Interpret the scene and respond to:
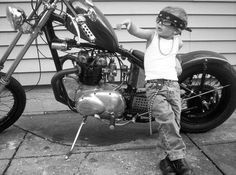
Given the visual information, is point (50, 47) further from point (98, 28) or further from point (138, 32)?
point (138, 32)

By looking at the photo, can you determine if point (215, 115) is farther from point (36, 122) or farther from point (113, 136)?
point (36, 122)

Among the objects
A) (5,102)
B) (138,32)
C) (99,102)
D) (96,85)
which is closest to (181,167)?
(99,102)

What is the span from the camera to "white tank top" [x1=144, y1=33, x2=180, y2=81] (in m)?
2.60

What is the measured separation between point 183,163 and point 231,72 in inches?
43.1

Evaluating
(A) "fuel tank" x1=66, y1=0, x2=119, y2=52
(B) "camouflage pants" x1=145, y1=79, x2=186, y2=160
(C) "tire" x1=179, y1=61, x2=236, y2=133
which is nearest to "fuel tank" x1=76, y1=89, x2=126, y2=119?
(B) "camouflage pants" x1=145, y1=79, x2=186, y2=160

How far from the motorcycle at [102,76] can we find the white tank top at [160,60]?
6.9 inches

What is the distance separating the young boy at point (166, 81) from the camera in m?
2.49

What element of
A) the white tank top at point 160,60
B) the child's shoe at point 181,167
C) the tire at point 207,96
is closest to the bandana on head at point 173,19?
the white tank top at point 160,60

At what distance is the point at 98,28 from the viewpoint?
8.27ft

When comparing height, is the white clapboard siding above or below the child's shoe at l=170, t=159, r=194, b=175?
above

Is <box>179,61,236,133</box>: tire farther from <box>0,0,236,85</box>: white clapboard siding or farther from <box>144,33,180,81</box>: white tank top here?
<box>0,0,236,85</box>: white clapboard siding

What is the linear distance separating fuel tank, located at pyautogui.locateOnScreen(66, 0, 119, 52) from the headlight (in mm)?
382

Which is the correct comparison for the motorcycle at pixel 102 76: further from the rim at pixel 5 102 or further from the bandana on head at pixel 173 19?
the bandana on head at pixel 173 19

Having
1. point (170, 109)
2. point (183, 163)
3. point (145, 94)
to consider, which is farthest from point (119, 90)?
point (183, 163)
